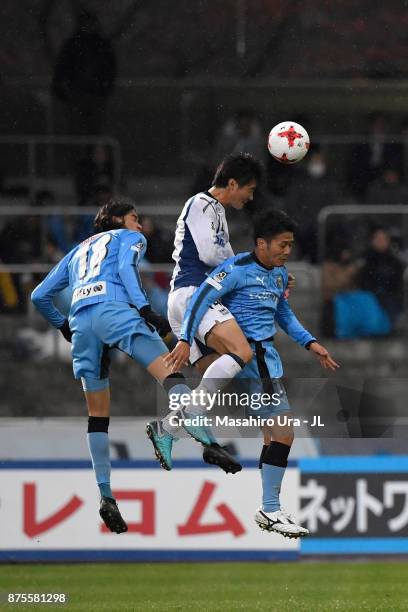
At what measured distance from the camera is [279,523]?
9273 mm

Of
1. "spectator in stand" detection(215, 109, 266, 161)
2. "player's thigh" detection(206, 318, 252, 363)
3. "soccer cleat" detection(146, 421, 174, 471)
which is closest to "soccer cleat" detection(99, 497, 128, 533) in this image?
"soccer cleat" detection(146, 421, 174, 471)

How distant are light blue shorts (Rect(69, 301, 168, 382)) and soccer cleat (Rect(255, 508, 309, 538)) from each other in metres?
1.19

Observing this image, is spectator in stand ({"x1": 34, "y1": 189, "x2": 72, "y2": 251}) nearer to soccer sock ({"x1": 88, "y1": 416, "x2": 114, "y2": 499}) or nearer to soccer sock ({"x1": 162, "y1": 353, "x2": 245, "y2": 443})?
soccer sock ({"x1": 88, "y1": 416, "x2": 114, "y2": 499})

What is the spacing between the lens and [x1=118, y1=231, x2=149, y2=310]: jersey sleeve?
29.4ft

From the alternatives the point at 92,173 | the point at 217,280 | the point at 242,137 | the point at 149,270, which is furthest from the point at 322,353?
the point at 92,173

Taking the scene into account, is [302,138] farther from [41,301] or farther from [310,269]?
[310,269]

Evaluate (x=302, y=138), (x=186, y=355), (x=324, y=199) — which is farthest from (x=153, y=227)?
(x=186, y=355)

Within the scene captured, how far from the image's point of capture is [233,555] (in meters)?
14.9

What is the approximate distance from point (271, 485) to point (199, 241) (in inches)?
62.8

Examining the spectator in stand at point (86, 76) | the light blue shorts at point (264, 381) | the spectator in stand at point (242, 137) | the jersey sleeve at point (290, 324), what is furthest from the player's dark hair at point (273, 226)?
the spectator in stand at point (86, 76)

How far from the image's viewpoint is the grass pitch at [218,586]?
1245 centimetres

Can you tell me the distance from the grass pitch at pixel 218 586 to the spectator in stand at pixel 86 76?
5.04m

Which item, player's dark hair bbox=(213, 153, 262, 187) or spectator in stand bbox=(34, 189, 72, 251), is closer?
player's dark hair bbox=(213, 153, 262, 187)

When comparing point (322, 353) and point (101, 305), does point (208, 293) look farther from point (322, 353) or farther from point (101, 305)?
point (322, 353)
